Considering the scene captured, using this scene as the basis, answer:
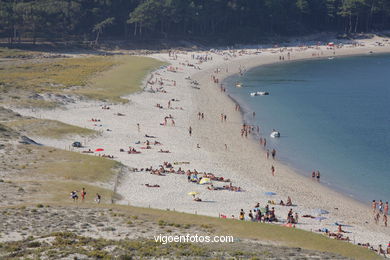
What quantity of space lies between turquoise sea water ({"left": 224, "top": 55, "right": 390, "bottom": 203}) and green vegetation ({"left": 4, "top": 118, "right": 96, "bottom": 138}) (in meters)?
21.8

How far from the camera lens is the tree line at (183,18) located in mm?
138375

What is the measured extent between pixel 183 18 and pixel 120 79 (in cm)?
6374

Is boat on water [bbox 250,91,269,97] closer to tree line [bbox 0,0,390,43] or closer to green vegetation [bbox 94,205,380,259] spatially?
tree line [bbox 0,0,390,43]

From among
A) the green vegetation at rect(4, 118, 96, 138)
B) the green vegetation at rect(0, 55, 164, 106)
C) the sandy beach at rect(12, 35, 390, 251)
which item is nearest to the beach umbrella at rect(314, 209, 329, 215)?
the sandy beach at rect(12, 35, 390, 251)

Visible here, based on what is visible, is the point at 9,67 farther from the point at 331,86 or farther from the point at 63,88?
the point at 331,86

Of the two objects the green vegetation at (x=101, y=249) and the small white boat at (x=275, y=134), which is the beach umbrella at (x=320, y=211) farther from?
the small white boat at (x=275, y=134)

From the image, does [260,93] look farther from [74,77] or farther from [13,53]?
[13,53]

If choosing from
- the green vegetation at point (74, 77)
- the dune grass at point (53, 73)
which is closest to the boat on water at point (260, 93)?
the green vegetation at point (74, 77)

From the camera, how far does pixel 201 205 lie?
44.3 meters

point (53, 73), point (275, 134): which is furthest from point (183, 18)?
point (275, 134)

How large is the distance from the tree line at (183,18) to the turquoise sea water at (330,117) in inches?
1285

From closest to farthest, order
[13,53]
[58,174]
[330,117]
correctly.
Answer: [58,174]
[330,117]
[13,53]

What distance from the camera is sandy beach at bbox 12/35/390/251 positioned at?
4400cm

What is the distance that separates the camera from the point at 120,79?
9906 cm
